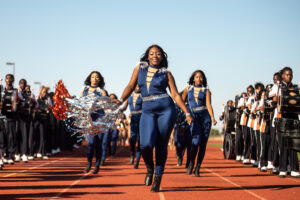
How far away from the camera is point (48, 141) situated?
1906 centimetres

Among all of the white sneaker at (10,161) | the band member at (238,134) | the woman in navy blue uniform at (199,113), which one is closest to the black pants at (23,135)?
the white sneaker at (10,161)

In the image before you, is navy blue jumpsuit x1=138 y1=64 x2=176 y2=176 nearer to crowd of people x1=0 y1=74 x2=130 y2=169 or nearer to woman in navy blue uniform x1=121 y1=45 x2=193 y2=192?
woman in navy blue uniform x1=121 y1=45 x2=193 y2=192

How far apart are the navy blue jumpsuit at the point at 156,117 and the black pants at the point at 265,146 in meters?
5.25

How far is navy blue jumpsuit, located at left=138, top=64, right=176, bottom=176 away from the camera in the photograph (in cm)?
777

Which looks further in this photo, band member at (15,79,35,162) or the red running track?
band member at (15,79,35,162)

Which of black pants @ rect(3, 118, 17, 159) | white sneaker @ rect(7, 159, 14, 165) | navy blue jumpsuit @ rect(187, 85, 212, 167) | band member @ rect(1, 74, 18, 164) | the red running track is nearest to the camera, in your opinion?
the red running track

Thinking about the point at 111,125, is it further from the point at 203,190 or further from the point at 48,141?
the point at 48,141

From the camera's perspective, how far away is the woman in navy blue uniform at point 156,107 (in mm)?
7781

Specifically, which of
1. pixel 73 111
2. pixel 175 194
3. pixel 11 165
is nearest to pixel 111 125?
pixel 73 111

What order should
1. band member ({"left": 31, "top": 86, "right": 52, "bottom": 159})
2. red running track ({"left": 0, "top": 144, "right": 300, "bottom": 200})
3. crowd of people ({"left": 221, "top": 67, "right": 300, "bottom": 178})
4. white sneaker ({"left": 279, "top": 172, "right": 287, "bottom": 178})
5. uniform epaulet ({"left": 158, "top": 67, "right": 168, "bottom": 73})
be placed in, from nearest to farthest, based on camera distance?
red running track ({"left": 0, "top": 144, "right": 300, "bottom": 200})
uniform epaulet ({"left": 158, "top": 67, "right": 168, "bottom": 73})
crowd of people ({"left": 221, "top": 67, "right": 300, "bottom": 178})
white sneaker ({"left": 279, "top": 172, "right": 287, "bottom": 178})
band member ({"left": 31, "top": 86, "right": 52, "bottom": 159})

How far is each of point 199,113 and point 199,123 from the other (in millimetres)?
247

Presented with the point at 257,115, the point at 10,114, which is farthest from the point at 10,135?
the point at 257,115

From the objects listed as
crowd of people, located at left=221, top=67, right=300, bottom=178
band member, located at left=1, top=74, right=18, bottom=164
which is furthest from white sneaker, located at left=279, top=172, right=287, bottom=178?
band member, located at left=1, top=74, right=18, bottom=164

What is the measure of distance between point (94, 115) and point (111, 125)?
3.73ft
